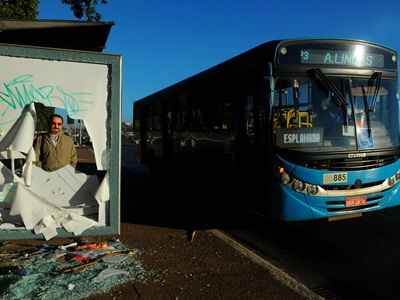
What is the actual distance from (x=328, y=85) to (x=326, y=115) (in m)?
0.47

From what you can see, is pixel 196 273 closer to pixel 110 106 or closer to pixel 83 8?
pixel 110 106

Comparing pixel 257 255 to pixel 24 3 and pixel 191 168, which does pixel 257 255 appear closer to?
pixel 191 168

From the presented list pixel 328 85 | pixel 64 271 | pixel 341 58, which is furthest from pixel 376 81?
pixel 64 271

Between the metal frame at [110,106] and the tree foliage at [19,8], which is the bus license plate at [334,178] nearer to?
the metal frame at [110,106]

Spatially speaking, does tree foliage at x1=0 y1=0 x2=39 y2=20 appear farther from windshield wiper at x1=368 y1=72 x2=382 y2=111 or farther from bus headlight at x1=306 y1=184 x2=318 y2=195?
bus headlight at x1=306 y1=184 x2=318 y2=195

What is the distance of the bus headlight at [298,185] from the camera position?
7.05 metres

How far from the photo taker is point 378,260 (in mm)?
6504

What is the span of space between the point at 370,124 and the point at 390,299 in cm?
307

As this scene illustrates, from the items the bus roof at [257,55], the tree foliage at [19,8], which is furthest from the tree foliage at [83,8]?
the bus roof at [257,55]

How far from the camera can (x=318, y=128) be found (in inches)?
280

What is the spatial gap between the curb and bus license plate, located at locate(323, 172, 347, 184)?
5.13ft

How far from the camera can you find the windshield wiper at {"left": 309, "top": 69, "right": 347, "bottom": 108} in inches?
282

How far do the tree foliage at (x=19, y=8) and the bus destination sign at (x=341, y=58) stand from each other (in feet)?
45.8

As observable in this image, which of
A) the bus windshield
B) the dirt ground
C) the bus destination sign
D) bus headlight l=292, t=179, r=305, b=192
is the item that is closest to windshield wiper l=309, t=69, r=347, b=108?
the bus windshield
